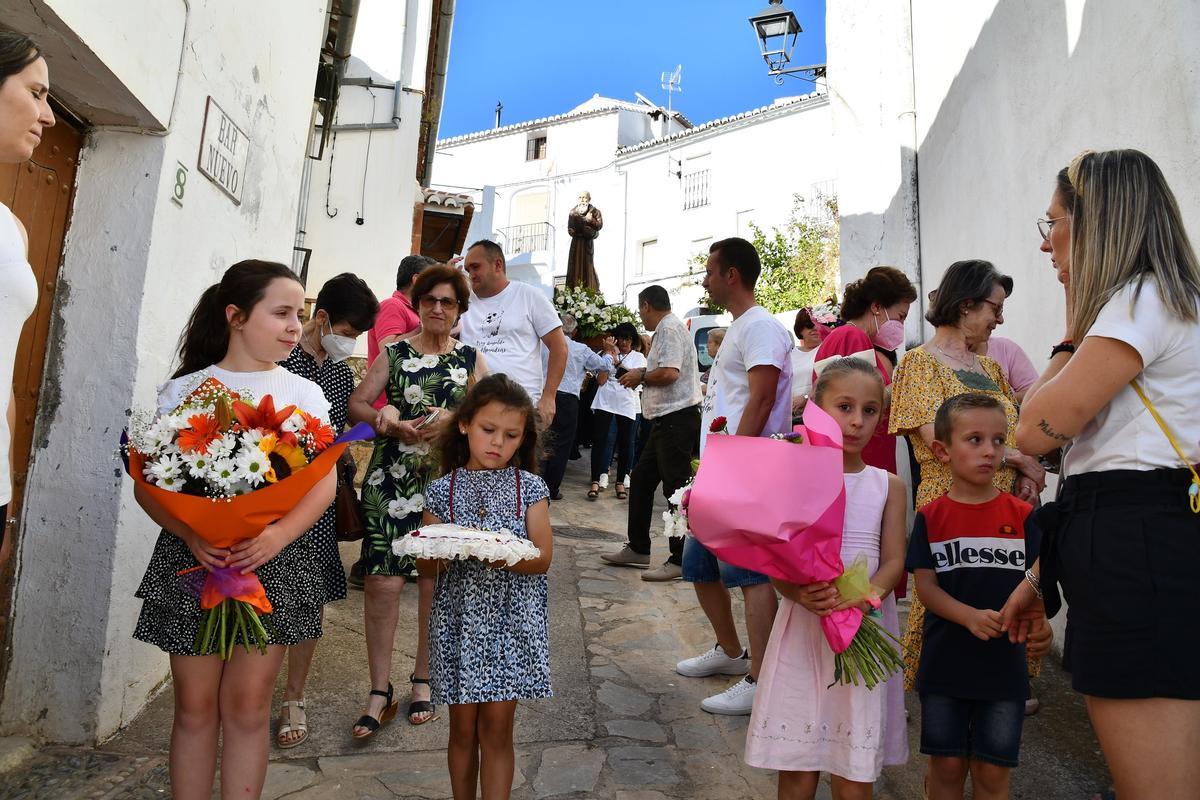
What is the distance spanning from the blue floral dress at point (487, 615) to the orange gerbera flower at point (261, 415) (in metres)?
0.71

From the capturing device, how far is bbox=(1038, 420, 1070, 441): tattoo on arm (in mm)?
2049

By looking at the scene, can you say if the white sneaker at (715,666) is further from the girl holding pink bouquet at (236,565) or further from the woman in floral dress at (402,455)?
the girl holding pink bouquet at (236,565)

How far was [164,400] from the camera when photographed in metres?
2.68

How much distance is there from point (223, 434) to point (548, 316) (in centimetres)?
291

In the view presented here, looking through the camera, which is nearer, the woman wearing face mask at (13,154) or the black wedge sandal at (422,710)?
the woman wearing face mask at (13,154)

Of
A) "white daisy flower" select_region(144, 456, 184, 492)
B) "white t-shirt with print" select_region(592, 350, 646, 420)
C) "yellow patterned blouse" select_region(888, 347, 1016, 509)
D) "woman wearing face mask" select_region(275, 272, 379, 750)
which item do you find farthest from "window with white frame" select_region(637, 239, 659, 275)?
"white daisy flower" select_region(144, 456, 184, 492)

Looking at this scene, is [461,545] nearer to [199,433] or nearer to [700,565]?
[199,433]

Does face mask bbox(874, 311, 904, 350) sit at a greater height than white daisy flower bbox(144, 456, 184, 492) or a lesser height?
greater

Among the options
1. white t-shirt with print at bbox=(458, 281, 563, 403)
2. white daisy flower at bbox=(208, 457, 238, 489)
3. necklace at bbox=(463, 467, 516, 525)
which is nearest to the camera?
white daisy flower at bbox=(208, 457, 238, 489)

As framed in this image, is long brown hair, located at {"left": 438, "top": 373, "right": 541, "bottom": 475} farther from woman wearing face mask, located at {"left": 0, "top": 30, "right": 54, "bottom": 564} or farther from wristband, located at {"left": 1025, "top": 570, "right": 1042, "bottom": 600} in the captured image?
wristband, located at {"left": 1025, "top": 570, "right": 1042, "bottom": 600}

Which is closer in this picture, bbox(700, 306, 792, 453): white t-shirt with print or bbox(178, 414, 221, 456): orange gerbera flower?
bbox(178, 414, 221, 456): orange gerbera flower

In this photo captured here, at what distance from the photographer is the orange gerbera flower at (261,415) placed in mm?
2447

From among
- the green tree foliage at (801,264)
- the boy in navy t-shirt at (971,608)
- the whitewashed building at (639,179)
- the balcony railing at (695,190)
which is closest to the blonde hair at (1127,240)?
the boy in navy t-shirt at (971,608)

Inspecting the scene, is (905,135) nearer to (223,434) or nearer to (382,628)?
(382,628)
